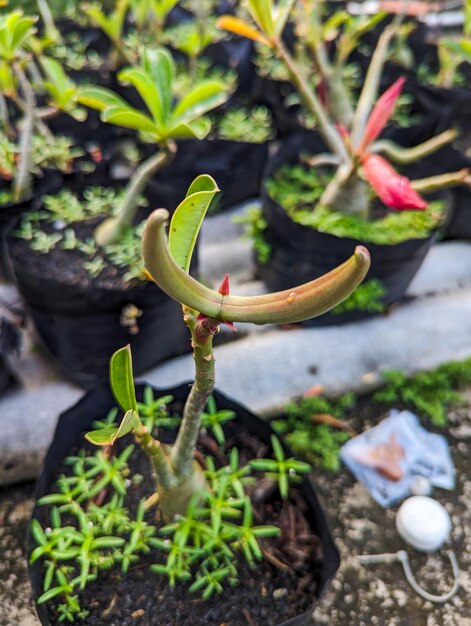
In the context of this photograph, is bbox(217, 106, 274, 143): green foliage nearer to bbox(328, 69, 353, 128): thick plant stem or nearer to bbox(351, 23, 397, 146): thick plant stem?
bbox(328, 69, 353, 128): thick plant stem

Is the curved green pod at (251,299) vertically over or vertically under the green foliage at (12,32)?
under

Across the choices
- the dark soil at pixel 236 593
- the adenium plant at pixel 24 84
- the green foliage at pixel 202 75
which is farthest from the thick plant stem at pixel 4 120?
the dark soil at pixel 236 593

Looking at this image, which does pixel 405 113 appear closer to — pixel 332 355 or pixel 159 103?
pixel 332 355

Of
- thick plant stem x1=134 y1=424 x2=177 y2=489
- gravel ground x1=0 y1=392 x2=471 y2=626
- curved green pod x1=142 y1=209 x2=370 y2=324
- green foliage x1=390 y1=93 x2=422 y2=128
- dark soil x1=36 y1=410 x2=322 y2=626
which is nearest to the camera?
curved green pod x1=142 y1=209 x2=370 y2=324

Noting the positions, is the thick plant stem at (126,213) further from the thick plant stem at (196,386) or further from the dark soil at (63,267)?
the thick plant stem at (196,386)

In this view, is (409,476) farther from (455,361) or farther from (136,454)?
(136,454)

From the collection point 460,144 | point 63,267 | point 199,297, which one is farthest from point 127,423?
point 460,144

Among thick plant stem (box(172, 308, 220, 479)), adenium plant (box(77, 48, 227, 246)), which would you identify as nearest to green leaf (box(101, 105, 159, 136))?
adenium plant (box(77, 48, 227, 246))

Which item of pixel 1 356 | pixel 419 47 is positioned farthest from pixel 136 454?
pixel 419 47
